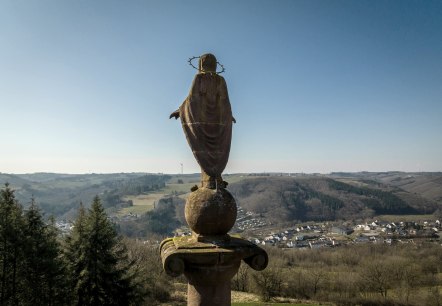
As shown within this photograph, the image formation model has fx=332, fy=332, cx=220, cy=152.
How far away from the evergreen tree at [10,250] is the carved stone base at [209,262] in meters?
20.0

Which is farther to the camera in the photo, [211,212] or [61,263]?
[61,263]

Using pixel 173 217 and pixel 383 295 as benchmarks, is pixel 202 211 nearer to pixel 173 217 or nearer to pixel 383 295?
pixel 383 295

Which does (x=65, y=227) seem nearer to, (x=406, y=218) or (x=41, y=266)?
(x=41, y=266)

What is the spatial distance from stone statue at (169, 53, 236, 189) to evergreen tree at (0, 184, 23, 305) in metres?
20.0

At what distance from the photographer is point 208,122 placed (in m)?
5.68

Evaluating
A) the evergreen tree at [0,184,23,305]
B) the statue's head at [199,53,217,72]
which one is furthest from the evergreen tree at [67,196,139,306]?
the statue's head at [199,53,217,72]

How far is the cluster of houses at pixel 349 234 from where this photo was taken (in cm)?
9375

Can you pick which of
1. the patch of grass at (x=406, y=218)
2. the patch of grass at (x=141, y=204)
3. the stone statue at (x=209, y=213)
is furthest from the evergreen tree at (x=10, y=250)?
the patch of grass at (x=406, y=218)

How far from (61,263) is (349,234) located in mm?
102150

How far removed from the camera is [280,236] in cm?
10494

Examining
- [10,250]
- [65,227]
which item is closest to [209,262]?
[10,250]

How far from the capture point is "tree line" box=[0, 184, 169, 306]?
20797 mm

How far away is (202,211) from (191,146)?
1.16 meters

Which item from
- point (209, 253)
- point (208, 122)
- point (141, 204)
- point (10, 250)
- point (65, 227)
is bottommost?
point (65, 227)
